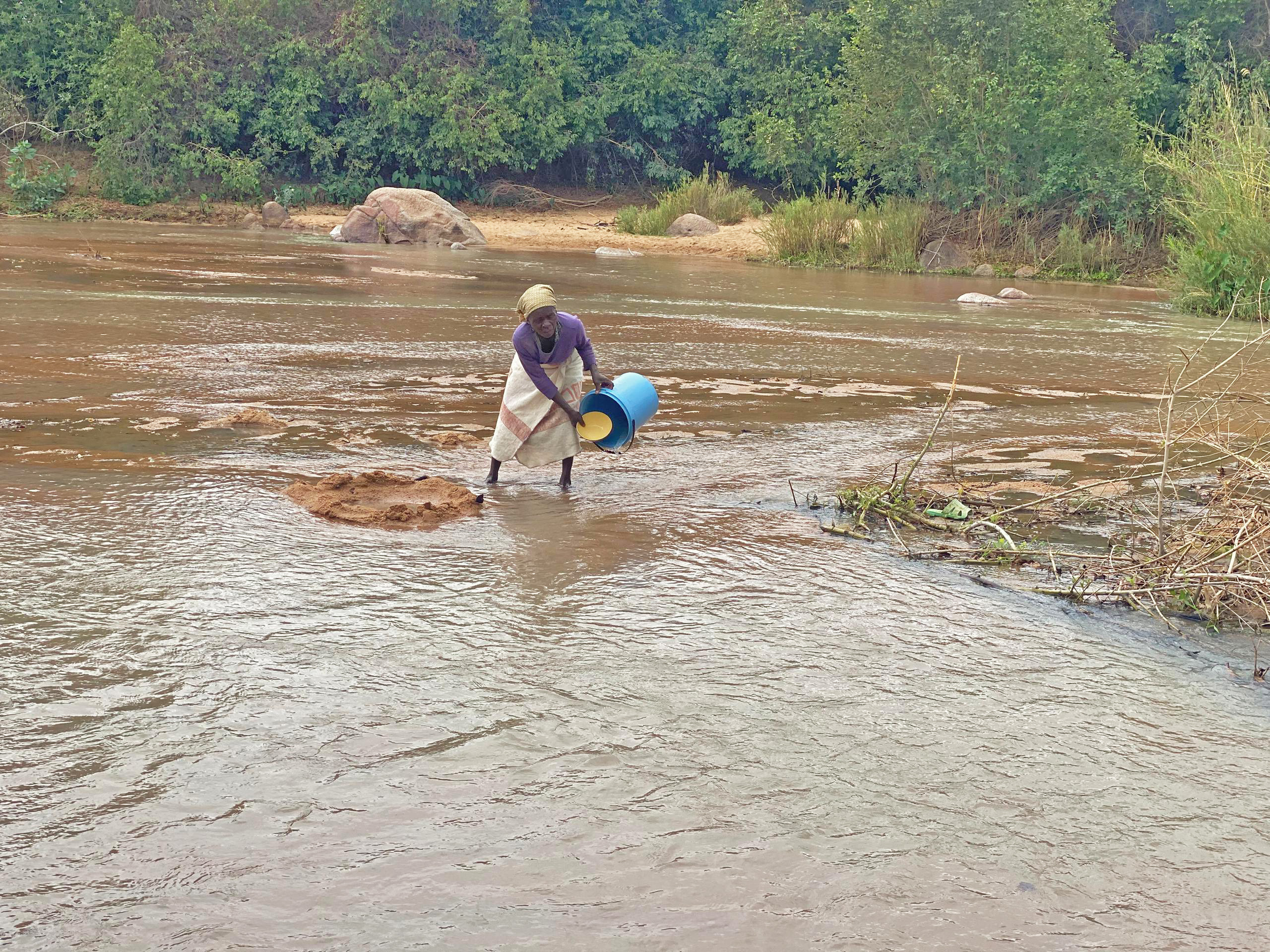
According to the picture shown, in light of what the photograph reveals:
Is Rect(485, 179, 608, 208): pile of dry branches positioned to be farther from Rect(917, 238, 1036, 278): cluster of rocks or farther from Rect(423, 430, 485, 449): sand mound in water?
Rect(423, 430, 485, 449): sand mound in water

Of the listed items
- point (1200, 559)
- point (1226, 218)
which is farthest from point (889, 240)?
point (1200, 559)

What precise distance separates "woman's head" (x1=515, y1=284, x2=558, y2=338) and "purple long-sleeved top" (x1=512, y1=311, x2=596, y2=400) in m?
0.05

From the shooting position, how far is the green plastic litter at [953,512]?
5.96 metres

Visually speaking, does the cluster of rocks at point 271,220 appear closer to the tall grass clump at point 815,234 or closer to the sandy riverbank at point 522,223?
the sandy riverbank at point 522,223

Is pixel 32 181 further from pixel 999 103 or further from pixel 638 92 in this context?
pixel 999 103

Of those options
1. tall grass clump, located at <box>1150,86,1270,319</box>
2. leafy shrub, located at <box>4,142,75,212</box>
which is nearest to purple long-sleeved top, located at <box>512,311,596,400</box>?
tall grass clump, located at <box>1150,86,1270,319</box>

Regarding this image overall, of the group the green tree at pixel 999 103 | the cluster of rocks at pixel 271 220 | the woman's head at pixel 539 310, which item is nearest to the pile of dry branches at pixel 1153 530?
the woman's head at pixel 539 310

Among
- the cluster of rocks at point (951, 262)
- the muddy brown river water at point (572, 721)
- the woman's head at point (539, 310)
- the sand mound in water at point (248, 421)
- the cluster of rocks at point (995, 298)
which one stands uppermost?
the cluster of rocks at point (951, 262)

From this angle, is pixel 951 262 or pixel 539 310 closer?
pixel 539 310

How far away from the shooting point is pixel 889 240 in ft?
78.7

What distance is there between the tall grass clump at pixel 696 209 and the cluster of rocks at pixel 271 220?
23.7 ft

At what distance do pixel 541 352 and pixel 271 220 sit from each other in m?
24.0

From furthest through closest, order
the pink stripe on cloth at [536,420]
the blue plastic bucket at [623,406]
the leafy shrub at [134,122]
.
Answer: the leafy shrub at [134,122] < the blue plastic bucket at [623,406] < the pink stripe on cloth at [536,420]

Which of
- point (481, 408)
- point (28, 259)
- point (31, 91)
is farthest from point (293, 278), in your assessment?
point (31, 91)
